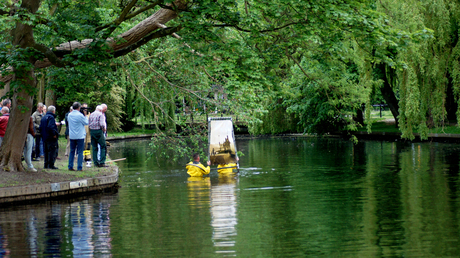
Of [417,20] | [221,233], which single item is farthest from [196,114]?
[417,20]

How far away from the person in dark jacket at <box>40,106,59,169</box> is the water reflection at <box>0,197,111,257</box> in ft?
10.5

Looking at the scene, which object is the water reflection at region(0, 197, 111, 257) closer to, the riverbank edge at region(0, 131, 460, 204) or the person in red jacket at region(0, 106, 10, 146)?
the riverbank edge at region(0, 131, 460, 204)

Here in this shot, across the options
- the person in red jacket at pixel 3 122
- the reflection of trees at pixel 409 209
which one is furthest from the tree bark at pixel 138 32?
the reflection of trees at pixel 409 209

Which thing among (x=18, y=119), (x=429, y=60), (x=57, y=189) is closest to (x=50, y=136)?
(x=18, y=119)

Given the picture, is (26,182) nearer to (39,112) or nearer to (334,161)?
(39,112)

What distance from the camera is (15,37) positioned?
1522 centimetres

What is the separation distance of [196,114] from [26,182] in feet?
20.6

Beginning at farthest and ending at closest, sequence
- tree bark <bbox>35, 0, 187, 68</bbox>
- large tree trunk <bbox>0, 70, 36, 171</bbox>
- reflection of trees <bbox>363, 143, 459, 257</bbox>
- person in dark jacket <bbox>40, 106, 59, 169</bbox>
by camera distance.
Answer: person in dark jacket <bbox>40, 106, 59, 169</bbox> < tree bark <bbox>35, 0, 187, 68</bbox> < large tree trunk <bbox>0, 70, 36, 171</bbox> < reflection of trees <bbox>363, 143, 459, 257</bbox>

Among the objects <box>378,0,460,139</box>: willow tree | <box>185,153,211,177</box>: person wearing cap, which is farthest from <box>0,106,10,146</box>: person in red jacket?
<box>378,0,460,139</box>: willow tree

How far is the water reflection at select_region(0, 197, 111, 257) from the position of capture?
8180 millimetres

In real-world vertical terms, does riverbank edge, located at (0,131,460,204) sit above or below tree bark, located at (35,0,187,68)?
below

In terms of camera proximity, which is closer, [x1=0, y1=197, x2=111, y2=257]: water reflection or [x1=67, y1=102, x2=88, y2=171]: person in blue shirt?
[x1=0, y1=197, x2=111, y2=257]: water reflection

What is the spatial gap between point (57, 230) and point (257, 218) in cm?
331

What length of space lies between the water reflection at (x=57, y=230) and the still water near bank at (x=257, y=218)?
0.02 m
